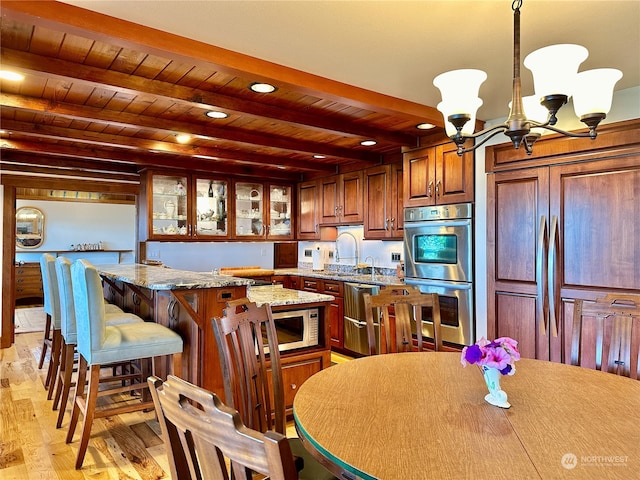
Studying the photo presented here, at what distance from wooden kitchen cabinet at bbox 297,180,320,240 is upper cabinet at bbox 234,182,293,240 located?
0.18m

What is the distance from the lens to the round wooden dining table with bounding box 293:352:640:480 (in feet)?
3.16

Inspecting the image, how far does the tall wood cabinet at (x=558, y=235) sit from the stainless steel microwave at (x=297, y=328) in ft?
4.92

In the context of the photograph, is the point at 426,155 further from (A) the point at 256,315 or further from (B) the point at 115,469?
(B) the point at 115,469

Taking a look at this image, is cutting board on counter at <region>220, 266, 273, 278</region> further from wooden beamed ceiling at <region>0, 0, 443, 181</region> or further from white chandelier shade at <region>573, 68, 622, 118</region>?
white chandelier shade at <region>573, 68, 622, 118</region>

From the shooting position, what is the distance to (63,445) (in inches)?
103

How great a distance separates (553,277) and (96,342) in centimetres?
301

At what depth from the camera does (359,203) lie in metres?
5.06

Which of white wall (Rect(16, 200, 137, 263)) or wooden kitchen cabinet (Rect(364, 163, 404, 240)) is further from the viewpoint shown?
white wall (Rect(16, 200, 137, 263))

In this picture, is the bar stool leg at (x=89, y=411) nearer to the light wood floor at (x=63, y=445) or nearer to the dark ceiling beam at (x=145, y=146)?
the light wood floor at (x=63, y=445)

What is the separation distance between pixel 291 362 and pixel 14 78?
8.06ft

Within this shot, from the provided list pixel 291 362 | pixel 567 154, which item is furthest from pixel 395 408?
pixel 567 154

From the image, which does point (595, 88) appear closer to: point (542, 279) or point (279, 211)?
point (542, 279)

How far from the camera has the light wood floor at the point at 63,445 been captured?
2.30 meters

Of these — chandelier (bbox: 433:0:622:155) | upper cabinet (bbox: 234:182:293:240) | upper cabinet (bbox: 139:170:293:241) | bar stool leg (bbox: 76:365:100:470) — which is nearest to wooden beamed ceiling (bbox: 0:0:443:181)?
upper cabinet (bbox: 139:170:293:241)
